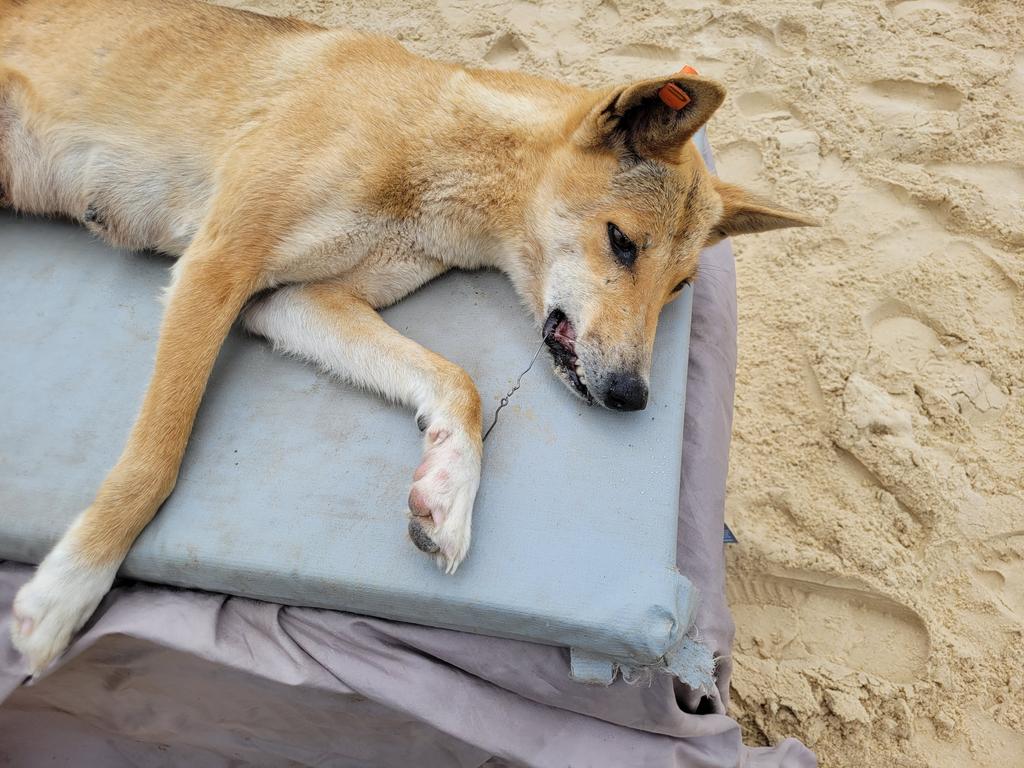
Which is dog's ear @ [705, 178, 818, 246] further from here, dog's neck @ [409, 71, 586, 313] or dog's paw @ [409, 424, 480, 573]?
dog's paw @ [409, 424, 480, 573]

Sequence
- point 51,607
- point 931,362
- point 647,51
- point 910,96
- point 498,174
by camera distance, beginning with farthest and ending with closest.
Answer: point 647,51, point 910,96, point 931,362, point 498,174, point 51,607

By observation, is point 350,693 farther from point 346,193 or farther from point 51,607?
point 346,193

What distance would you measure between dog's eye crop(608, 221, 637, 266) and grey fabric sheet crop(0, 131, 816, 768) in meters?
1.09

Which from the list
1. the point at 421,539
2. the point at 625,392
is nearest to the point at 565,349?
the point at 625,392

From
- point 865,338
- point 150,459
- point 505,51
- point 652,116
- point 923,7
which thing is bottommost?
point 865,338

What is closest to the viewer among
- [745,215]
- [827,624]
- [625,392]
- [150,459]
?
[150,459]

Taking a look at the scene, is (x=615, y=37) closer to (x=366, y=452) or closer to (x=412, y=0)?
(x=412, y=0)

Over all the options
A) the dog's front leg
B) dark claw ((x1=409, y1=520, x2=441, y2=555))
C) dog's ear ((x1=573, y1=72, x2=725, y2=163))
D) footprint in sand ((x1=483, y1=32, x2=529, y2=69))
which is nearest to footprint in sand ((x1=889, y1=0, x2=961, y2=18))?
footprint in sand ((x1=483, y1=32, x2=529, y2=69))

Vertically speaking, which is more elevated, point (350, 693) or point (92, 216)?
point (92, 216)

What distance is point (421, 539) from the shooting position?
1.81m

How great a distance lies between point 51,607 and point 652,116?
2151mm

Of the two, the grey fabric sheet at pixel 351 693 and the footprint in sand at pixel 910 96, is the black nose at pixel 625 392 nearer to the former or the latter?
the grey fabric sheet at pixel 351 693

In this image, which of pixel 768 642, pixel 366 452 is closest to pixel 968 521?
pixel 768 642

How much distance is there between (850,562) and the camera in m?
2.85
